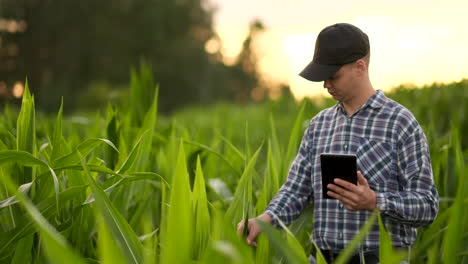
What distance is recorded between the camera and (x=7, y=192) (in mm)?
1826

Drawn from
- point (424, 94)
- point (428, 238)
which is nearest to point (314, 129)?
point (428, 238)

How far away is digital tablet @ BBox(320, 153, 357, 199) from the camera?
5.51ft

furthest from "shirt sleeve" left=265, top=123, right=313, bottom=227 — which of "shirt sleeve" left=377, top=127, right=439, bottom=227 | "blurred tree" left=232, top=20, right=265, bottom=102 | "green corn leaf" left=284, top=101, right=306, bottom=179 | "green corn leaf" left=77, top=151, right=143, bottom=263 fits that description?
"blurred tree" left=232, top=20, right=265, bottom=102

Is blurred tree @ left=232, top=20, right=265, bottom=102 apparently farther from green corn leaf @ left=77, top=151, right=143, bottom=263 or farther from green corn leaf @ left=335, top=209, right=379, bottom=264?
green corn leaf @ left=335, top=209, right=379, bottom=264

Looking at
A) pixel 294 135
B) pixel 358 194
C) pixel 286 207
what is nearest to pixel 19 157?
pixel 286 207

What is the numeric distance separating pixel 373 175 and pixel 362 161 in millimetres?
58

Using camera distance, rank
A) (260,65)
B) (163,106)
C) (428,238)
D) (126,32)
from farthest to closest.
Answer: (260,65), (163,106), (126,32), (428,238)

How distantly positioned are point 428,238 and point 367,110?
644mm

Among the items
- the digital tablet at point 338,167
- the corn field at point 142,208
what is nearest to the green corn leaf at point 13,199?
the corn field at point 142,208

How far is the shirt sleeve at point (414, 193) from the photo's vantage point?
1.69 meters

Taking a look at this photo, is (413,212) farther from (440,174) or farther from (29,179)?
(29,179)

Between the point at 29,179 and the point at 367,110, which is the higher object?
the point at 367,110

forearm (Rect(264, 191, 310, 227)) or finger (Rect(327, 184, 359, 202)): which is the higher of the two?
finger (Rect(327, 184, 359, 202))

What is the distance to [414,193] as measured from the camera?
5.60ft
